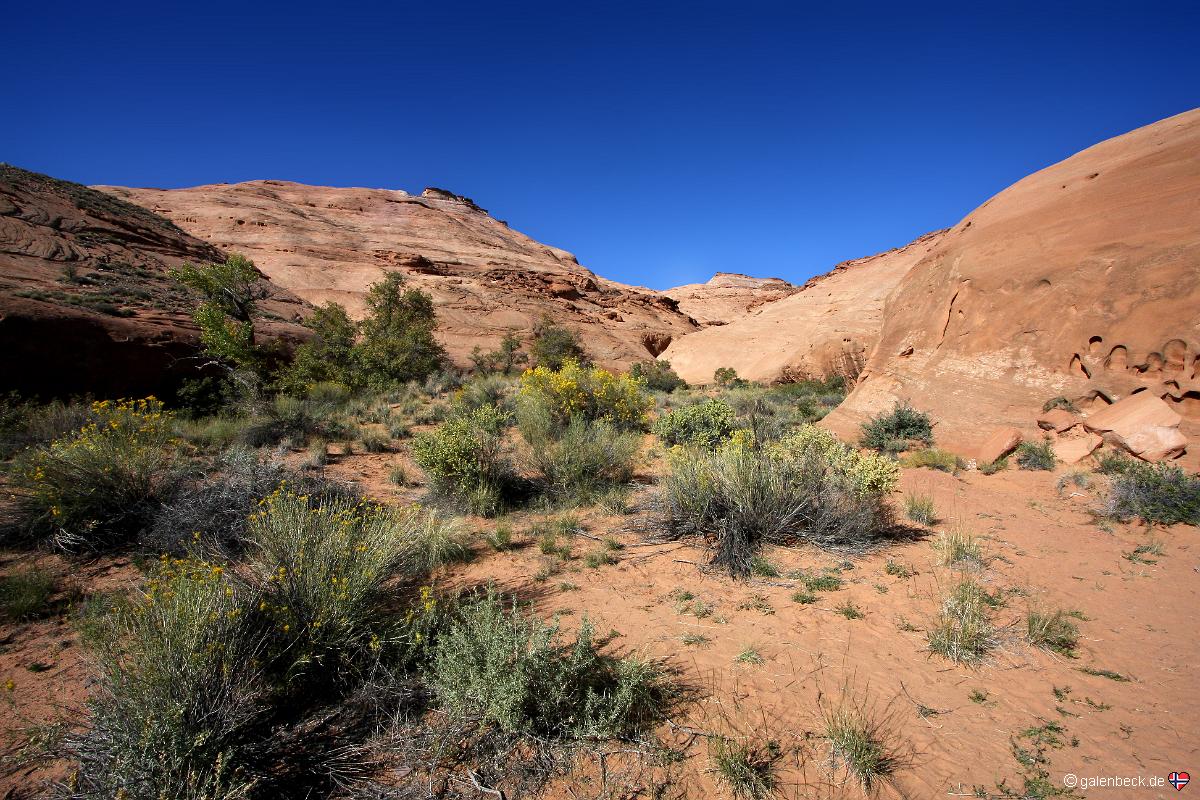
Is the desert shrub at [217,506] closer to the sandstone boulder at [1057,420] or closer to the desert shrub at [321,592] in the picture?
the desert shrub at [321,592]

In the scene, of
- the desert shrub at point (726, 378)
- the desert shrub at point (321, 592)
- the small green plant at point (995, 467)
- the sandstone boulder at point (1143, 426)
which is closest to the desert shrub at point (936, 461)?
the small green plant at point (995, 467)

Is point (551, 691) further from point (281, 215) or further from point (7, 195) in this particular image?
point (281, 215)

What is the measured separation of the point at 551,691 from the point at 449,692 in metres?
0.57

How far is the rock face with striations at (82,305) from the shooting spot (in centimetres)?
959

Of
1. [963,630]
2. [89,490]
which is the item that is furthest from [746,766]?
[89,490]

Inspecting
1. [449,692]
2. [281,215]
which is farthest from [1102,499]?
[281,215]

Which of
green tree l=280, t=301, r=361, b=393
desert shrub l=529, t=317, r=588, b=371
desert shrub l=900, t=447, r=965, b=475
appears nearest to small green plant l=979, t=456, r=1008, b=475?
desert shrub l=900, t=447, r=965, b=475

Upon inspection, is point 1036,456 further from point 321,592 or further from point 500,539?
point 321,592

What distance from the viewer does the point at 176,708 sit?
2.07 meters

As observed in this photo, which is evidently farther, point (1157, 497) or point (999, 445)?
point (999, 445)

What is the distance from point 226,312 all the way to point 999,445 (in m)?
19.6

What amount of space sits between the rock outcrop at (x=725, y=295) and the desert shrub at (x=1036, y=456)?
42720mm

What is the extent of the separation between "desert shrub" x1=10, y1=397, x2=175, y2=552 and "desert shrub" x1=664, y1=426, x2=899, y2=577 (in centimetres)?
573

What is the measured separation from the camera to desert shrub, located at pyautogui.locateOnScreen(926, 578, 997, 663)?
329 cm
